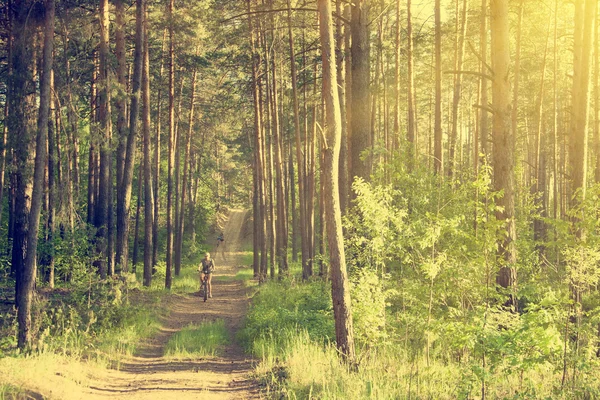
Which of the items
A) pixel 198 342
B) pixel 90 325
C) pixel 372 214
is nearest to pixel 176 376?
pixel 198 342

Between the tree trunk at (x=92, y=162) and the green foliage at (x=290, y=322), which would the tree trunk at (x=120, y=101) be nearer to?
the tree trunk at (x=92, y=162)

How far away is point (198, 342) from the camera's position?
1326 centimetres

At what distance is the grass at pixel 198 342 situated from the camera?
12.2 meters

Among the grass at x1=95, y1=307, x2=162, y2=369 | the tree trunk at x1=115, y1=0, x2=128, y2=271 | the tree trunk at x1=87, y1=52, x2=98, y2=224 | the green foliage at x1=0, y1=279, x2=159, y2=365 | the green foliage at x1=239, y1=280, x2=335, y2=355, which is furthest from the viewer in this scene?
the tree trunk at x1=87, y1=52, x2=98, y2=224

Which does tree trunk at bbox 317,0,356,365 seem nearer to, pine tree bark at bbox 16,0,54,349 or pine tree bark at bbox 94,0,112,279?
pine tree bark at bbox 16,0,54,349

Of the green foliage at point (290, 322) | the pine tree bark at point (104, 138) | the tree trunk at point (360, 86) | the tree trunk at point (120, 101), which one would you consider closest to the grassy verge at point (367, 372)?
the green foliage at point (290, 322)

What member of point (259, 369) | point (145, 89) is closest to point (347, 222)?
point (259, 369)

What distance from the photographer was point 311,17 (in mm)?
24000

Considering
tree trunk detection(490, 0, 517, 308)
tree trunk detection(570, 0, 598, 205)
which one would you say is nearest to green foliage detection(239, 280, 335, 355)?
tree trunk detection(490, 0, 517, 308)

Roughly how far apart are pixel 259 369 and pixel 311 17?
18002mm

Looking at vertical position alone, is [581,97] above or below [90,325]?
above

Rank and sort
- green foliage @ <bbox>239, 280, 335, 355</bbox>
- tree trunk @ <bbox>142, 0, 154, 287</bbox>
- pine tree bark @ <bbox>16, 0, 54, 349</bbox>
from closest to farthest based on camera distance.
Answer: pine tree bark @ <bbox>16, 0, 54, 349</bbox>
green foliage @ <bbox>239, 280, 335, 355</bbox>
tree trunk @ <bbox>142, 0, 154, 287</bbox>

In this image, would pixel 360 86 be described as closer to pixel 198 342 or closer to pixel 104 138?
pixel 198 342

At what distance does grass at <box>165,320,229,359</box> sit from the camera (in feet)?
39.9
